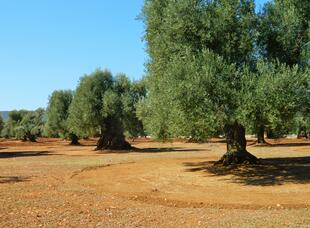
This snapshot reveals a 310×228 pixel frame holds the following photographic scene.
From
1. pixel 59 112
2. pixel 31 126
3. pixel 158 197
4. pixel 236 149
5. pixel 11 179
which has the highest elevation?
pixel 59 112

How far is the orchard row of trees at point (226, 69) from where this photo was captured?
768 inches

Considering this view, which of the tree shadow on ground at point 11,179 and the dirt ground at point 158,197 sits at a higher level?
the tree shadow on ground at point 11,179

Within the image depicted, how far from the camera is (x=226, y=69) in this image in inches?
803

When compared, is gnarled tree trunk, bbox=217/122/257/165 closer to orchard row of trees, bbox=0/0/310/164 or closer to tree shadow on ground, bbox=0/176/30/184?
orchard row of trees, bbox=0/0/310/164

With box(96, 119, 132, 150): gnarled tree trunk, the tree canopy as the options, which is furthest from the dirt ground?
box(96, 119, 132, 150): gnarled tree trunk

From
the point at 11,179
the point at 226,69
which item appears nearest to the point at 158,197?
the point at 226,69

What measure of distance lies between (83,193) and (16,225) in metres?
6.28

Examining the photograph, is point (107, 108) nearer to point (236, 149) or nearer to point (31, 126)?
point (236, 149)

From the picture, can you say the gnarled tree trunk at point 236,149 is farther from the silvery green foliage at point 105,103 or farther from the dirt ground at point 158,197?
the silvery green foliage at point 105,103

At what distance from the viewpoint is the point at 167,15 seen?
23.3 meters

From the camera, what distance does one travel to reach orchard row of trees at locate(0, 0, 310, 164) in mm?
19500

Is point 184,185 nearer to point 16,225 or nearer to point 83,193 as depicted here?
point 83,193

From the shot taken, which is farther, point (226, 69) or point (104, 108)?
point (104, 108)

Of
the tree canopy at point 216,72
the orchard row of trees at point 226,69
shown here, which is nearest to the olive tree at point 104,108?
the orchard row of trees at point 226,69
